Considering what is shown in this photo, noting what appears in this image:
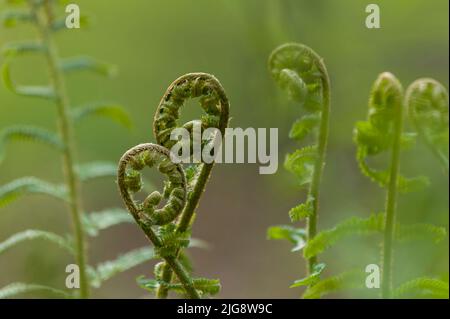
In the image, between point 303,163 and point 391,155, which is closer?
point 391,155

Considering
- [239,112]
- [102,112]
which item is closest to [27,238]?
[102,112]

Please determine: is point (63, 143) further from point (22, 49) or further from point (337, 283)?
point (337, 283)

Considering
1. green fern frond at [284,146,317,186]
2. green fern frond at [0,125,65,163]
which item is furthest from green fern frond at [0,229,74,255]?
green fern frond at [284,146,317,186]

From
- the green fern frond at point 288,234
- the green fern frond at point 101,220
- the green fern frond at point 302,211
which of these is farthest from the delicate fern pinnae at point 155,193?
the green fern frond at point 101,220

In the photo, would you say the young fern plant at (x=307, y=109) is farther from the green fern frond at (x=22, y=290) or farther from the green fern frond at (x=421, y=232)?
the green fern frond at (x=22, y=290)

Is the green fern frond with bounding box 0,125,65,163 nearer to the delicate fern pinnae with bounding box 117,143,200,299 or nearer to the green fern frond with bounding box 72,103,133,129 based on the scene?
the green fern frond with bounding box 72,103,133,129
